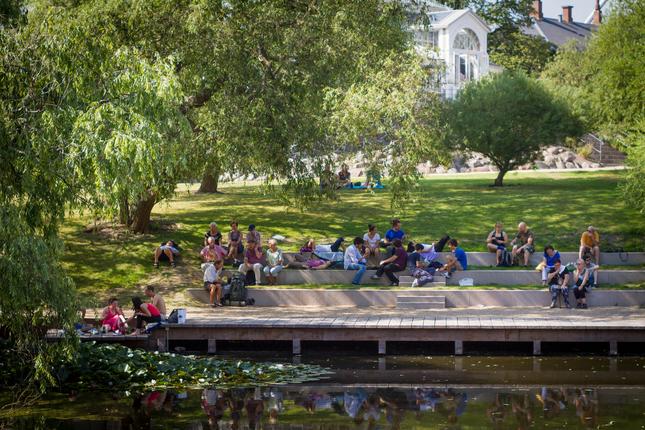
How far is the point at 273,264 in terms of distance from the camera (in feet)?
85.6

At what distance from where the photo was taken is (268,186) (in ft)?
94.2

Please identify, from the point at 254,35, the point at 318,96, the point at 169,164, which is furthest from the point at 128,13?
the point at 169,164

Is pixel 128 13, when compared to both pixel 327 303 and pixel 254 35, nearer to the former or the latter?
pixel 254 35

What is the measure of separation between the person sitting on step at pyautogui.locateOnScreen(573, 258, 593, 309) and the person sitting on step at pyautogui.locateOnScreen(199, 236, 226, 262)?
28.9 feet

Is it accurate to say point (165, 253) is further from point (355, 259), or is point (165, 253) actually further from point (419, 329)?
point (419, 329)

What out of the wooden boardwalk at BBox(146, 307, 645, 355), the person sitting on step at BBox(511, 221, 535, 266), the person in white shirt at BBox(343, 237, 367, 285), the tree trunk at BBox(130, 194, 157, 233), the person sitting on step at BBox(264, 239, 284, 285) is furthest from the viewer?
the tree trunk at BBox(130, 194, 157, 233)

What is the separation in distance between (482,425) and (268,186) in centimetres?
1431

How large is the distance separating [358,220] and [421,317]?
35.0 feet

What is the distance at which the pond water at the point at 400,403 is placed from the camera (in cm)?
1573

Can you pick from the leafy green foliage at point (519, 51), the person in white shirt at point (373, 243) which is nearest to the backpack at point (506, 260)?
the person in white shirt at point (373, 243)

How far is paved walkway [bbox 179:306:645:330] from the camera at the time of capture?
69.4 feet

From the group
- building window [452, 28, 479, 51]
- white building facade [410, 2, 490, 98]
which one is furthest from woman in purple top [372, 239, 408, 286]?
building window [452, 28, 479, 51]

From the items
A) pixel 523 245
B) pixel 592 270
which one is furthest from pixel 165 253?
pixel 592 270

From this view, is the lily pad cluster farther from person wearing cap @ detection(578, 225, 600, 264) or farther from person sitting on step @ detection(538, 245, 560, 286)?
person wearing cap @ detection(578, 225, 600, 264)
